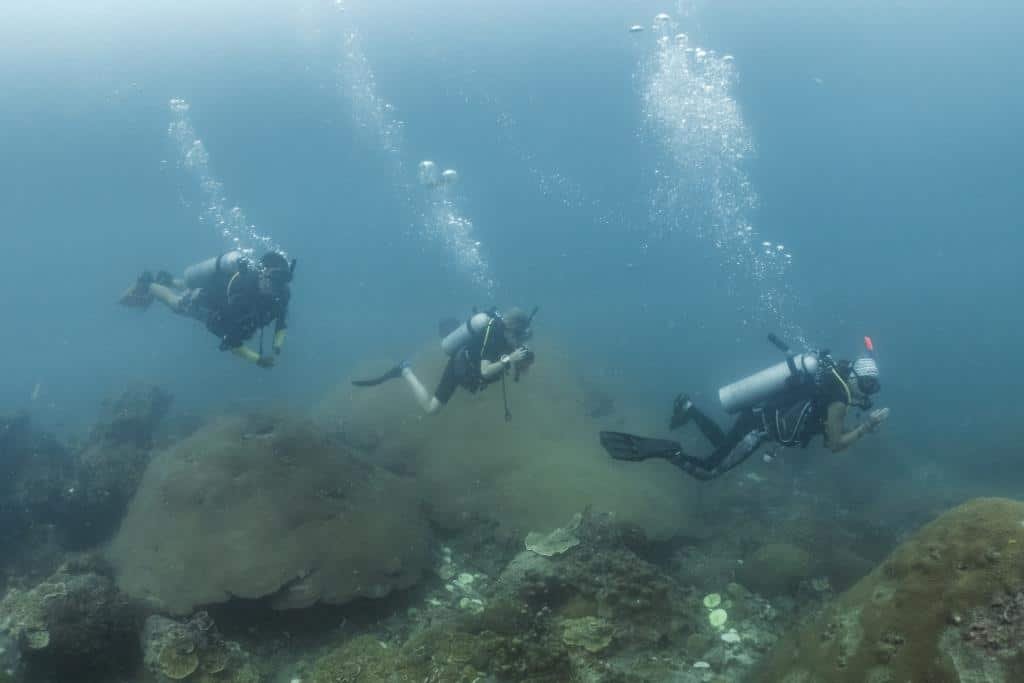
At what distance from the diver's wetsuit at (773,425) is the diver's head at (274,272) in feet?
25.8

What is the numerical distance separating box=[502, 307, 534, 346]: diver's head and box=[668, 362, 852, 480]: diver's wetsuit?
11.1ft

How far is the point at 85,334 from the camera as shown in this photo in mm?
81625

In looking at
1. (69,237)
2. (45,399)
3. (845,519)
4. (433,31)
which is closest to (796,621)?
(845,519)

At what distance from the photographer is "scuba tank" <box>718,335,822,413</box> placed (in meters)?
8.81

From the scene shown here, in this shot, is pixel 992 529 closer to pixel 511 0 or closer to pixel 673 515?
pixel 673 515

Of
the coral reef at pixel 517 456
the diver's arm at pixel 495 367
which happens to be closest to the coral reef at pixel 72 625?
the coral reef at pixel 517 456

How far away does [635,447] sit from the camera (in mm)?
9445

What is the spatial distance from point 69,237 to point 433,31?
273 ft

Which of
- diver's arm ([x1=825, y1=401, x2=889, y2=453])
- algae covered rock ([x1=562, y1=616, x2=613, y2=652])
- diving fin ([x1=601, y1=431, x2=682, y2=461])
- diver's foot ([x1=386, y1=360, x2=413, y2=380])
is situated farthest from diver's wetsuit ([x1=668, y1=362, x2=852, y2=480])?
diver's foot ([x1=386, y1=360, x2=413, y2=380])

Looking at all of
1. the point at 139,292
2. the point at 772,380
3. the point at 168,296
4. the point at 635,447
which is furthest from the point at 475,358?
the point at 139,292

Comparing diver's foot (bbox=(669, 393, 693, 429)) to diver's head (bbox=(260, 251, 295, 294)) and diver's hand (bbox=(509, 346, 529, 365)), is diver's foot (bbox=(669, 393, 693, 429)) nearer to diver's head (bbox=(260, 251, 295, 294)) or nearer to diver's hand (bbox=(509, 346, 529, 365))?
diver's hand (bbox=(509, 346, 529, 365))

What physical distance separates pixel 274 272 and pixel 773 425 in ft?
30.2

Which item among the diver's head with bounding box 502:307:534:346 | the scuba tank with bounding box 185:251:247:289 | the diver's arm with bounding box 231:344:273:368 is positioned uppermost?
the scuba tank with bounding box 185:251:247:289

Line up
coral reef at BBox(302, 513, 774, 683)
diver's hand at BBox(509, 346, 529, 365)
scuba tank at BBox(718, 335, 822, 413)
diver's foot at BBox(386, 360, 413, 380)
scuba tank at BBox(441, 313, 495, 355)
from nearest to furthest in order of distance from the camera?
coral reef at BBox(302, 513, 774, 683), scuba tank at BBox(718, 335, 822, 413), diver's hand at BBox(509, 346, 529, 365), scuba tank at BBox(441, 313, 495, 355), diver's foot at BBox(386, 360, 413, 380)
